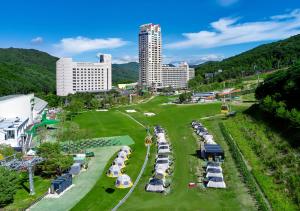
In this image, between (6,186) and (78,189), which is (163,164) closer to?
(78,189)

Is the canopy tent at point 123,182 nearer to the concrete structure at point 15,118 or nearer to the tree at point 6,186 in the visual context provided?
the tree at point 6,186

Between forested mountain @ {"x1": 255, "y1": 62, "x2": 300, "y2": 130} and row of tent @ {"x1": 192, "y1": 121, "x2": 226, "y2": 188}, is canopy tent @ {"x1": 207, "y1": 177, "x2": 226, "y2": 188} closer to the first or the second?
row of tent @ {"x1": 192, "y1": 121, "x2": 226, "y2": 188}

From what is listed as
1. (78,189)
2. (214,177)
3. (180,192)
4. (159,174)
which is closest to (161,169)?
(159,174)

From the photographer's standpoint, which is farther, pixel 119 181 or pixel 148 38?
pixel 148 38

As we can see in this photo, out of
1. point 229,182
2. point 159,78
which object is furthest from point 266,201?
point 159,78

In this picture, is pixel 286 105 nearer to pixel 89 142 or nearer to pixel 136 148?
pixel 136 148

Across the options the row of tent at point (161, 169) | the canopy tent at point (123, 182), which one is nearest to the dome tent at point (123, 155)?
the row of tent at point (161, 169)
